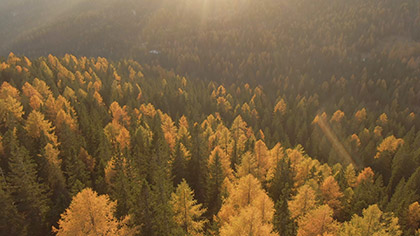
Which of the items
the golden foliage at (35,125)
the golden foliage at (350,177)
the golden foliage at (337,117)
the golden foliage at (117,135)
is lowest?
the golden foliage at (337,117)

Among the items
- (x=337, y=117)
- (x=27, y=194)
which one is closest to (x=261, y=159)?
(x=27, y=194)

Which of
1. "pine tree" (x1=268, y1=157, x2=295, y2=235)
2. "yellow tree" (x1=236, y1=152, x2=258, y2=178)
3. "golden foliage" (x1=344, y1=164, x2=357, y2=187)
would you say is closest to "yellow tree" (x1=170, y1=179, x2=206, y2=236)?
"pine tree" (x1=268, y1=157, x2=295, y2=235)

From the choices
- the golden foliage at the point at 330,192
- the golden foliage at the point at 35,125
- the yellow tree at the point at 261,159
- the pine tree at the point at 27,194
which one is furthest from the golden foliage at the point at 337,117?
the pine tree at the point at 27,194

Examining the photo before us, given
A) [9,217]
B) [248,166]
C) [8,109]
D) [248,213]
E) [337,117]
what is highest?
[8,109]

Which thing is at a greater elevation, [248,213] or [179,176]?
[248,213]

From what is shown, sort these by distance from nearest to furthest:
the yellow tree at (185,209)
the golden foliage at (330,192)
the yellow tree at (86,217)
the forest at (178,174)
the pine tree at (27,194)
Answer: the yellow tree at (86,217), the forest at (178,174), the yellow tree at (185,209), the pine tree at (27,194), the golden foliage at (330,192)

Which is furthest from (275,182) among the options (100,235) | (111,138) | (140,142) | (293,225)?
(111,138)

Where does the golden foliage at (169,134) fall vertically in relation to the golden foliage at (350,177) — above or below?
above

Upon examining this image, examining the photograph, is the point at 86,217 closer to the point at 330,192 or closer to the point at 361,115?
the point at 330,192

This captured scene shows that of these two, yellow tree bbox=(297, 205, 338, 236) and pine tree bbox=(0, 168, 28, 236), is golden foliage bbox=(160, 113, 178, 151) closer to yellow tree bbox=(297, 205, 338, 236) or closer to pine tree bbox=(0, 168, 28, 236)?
pine tree bbox=(0, 168, 28, 236)

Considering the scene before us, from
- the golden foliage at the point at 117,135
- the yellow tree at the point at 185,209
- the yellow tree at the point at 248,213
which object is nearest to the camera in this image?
the yellow tree at the point at 248,213

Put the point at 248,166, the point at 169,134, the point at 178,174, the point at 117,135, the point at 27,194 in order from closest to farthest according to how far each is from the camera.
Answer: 1. the point at 27,194
2. the point at 248,166
3. the point at 178,174
4. the point at 117,135
5. the point at 169,134

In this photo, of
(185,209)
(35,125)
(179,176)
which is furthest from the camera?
(179,176)

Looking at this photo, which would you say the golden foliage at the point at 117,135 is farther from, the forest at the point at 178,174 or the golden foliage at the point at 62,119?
the golden foliage at the point at 62,119
